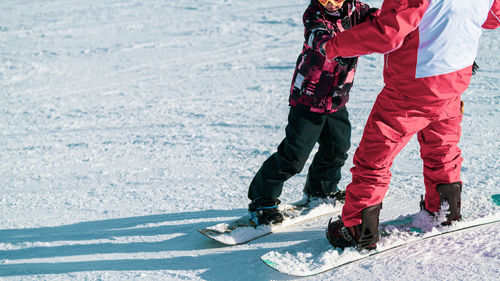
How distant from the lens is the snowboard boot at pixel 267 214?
3.04m

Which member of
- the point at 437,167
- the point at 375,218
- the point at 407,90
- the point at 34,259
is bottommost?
the point at 34,259

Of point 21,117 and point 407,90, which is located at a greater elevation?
point 407,90

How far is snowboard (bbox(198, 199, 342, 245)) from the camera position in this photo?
2.96 m

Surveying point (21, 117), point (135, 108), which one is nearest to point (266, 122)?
point (135, 108)

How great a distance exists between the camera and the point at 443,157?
2615 millimetres

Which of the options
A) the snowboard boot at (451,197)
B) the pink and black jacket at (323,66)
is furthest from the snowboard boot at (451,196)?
the pink and black jacket at (323,66)

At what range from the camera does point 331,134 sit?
9.64 feet

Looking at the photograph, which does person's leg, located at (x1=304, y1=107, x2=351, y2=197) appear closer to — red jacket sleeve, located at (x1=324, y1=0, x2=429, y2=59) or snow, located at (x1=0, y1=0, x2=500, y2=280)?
snow, located at (x1=0, y1=0, x2=500, y2=280)

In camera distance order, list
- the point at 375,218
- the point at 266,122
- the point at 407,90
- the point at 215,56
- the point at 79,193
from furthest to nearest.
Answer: the point at 215,56
the point at 266,122
the point at 79,193
the point at 375,218
the point at 407,90

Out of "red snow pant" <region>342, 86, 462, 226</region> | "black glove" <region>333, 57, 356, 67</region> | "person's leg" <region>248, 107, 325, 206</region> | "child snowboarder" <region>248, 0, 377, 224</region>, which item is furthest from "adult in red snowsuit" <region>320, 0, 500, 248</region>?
"person's leg" <region>248, 107, 325, 206</region>

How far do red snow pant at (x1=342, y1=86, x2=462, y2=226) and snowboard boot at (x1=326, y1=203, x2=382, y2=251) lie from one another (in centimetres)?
4

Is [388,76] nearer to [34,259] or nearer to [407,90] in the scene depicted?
[407,90]

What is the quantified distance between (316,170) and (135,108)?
3.02 metres

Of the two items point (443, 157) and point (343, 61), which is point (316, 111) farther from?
point (443, 157)
